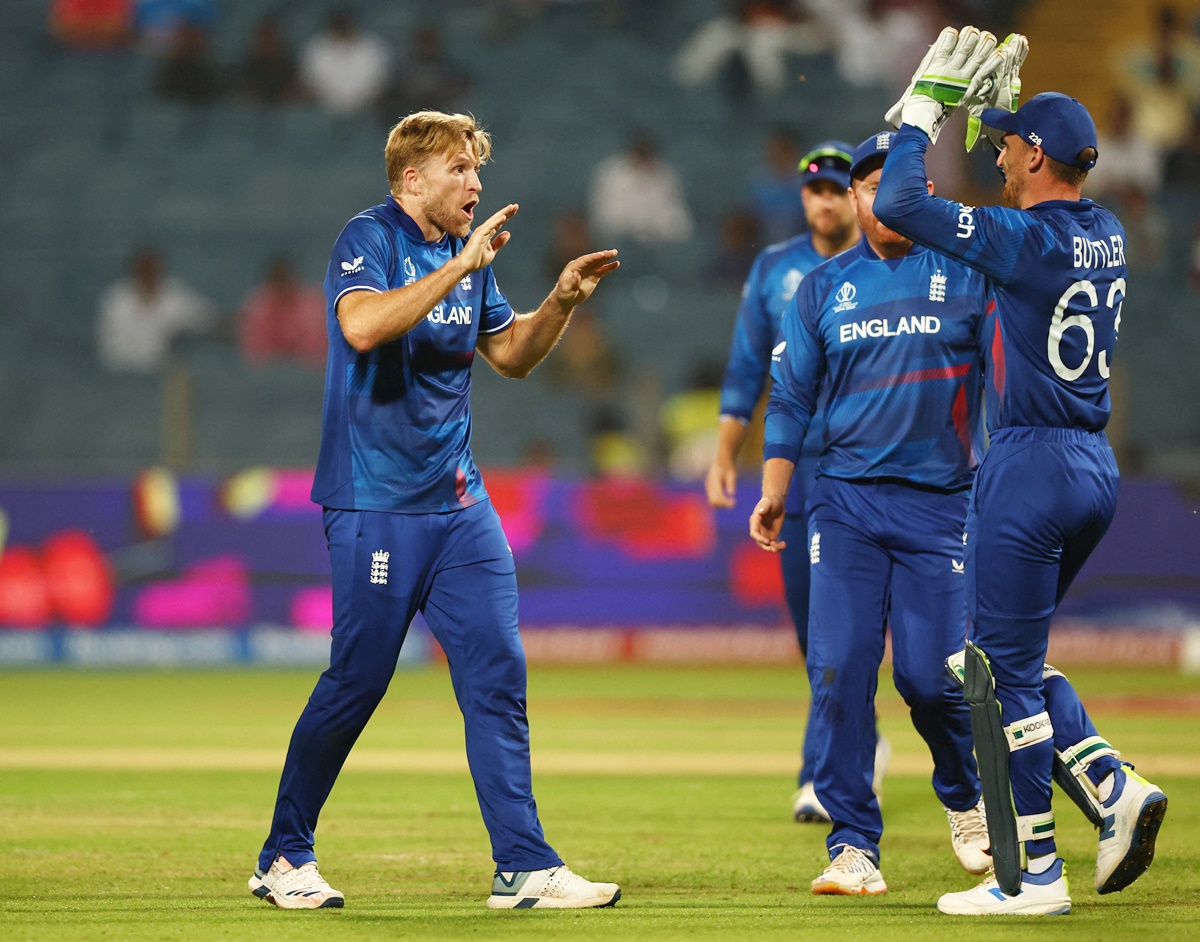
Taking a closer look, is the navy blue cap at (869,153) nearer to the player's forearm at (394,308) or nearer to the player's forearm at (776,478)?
the player's forearm at (776,478)

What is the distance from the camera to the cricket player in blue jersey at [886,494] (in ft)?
19.4

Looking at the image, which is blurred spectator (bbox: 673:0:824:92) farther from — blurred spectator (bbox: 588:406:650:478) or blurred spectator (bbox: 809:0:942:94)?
blurred spectator (bbox: 588:406:650:478)

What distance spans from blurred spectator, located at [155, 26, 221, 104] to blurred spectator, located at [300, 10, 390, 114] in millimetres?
1127

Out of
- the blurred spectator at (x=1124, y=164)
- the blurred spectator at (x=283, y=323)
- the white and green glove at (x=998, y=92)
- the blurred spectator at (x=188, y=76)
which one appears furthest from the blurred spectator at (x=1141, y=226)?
the white and green glove at (x=998, y=92)

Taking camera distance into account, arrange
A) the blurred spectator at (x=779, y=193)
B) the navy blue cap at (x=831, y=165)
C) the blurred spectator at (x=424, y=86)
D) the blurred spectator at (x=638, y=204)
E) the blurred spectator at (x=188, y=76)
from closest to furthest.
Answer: the navy blue cap at (x=831, y=165), the blurred spectator at (x=779, y=193), the blurred spectator at (x=638, y=204), the blurred spectator at (x=424, y=86), the blurred spectator at (x=188, y=76)

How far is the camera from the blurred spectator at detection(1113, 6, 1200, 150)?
18.7 meters

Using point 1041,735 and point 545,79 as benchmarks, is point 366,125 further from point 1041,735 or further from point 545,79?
point 1041,735

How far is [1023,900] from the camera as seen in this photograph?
5.19 m

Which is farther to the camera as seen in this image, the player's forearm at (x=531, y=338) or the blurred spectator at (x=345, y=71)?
the blurred spectator at (x=345, y=71)

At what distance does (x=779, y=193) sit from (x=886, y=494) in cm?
1224

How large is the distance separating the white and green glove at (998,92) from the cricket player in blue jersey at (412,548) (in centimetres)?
122

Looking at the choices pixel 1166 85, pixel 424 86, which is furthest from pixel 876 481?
pixel 1166 85

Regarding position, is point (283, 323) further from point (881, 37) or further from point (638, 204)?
point (881, 37)

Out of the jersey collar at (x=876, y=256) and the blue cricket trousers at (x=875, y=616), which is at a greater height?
the jersey collar at (x=876, y=256)
